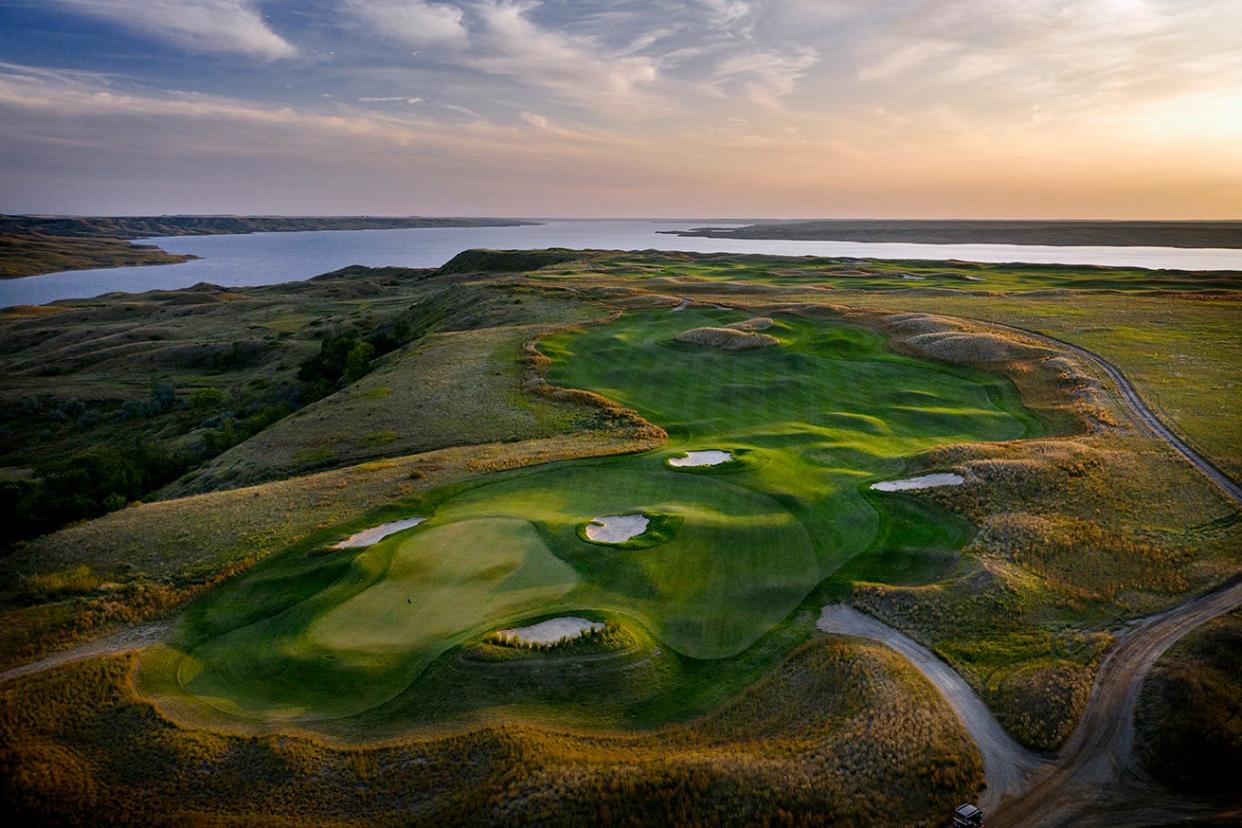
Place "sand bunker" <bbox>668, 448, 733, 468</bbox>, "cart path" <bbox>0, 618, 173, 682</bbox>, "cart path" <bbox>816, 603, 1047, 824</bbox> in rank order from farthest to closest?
"sand bunker" <bbox>668, 448, 733, 468</bbox> → "cart path" <bbox>0, 618, 173, 682</bbox> → "cart path" <bbox>816, 603, 1047, 824</bbox>

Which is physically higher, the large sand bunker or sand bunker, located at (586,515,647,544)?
the large sand bunker

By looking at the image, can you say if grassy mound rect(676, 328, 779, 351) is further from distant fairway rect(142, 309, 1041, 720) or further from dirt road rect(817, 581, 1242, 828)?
dirt road rect(817, 581, 1242, 828)

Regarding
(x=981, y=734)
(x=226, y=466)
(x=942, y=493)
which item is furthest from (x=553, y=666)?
(x=226, y=466)

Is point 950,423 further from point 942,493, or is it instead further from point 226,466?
point 226,466

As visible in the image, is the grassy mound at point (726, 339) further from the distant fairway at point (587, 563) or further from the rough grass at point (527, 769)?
the rough grass at point (527, 769)

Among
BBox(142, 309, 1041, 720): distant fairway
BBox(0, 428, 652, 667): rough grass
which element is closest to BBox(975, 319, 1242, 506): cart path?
BBox(142, 309, 1041, 720): distant fairway

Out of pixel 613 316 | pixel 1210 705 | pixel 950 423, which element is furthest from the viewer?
pixel 613 316
